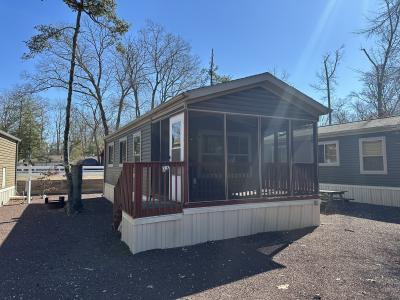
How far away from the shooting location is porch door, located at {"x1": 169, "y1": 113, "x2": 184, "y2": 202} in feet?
22.7

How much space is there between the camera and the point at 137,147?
1144 centimetres

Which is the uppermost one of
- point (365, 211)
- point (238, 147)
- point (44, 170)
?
point (238, 147)

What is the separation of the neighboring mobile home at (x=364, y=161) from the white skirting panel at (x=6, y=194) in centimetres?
1461

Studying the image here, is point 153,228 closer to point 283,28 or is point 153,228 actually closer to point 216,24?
point 283,28

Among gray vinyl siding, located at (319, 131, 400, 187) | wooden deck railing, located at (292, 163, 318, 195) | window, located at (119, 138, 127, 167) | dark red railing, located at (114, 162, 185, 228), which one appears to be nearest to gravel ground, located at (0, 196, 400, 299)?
dark red railing, located at (114, 162, 185, 228)

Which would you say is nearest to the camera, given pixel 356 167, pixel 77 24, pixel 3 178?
pixel 77 24

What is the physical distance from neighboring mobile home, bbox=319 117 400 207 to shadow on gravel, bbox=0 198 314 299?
19.0 feet

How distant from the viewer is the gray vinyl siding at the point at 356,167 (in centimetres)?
1157

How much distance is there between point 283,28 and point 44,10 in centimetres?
1052

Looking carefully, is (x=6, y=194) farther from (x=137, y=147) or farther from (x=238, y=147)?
(x=238, y=147)

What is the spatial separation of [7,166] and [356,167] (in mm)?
16008

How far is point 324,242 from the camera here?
6.76 meters

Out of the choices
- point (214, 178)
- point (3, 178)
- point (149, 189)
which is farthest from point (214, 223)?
point (3, 178)

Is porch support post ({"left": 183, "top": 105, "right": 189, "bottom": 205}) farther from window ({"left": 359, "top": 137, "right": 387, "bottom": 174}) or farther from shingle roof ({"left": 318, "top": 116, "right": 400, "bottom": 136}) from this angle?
window ({"left": 359, "top": 137, "right": 387, "bottom": 174})
